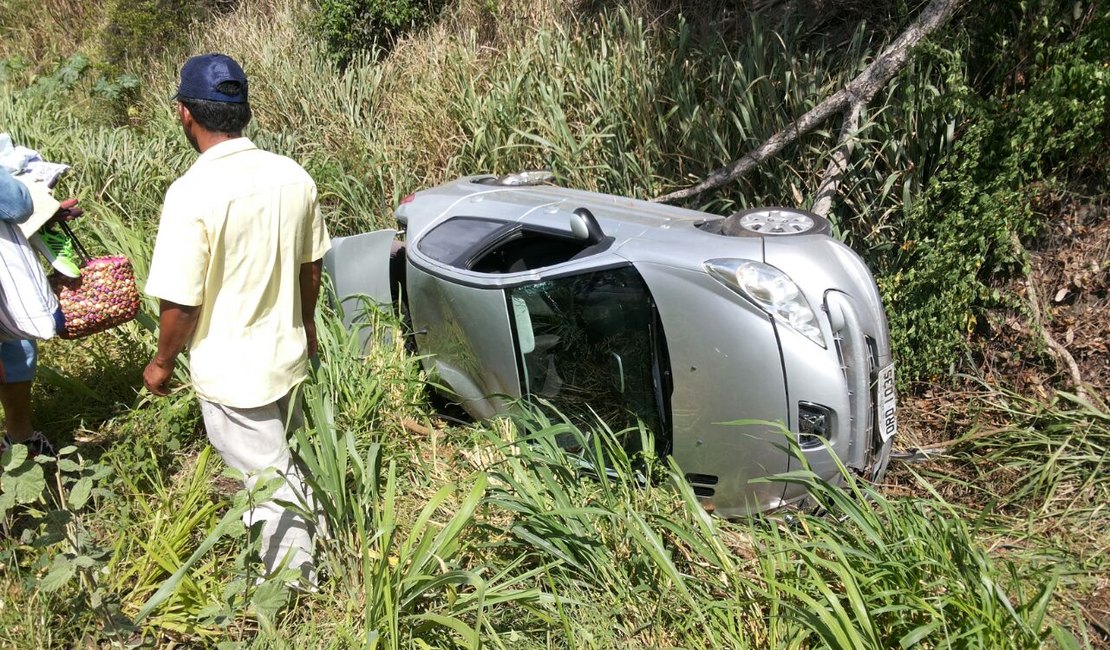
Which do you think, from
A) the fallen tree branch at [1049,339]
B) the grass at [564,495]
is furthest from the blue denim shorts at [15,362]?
the fallen tree branch at [1049,339]

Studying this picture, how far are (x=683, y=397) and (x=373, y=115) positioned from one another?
5.05 meters

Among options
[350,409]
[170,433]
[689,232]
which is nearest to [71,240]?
[170,433]

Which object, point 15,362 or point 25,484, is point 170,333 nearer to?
point 25,484

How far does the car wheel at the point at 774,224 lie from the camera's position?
331 centimetres

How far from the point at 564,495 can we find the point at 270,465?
1068 mm

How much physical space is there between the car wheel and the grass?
3.20 ft

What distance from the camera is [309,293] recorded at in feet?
10.1

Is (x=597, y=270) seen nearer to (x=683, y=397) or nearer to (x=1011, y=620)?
(x=683, y=397)

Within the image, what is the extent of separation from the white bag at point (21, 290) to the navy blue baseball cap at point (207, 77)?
3.29 feet

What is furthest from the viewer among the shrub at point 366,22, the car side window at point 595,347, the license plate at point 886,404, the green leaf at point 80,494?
the shrub at point 366,22

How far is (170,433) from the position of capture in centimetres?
395

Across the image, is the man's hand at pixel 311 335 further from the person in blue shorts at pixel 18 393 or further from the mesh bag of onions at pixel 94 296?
the person in blue shorts at pixel 18 393

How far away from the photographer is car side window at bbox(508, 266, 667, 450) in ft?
10.4

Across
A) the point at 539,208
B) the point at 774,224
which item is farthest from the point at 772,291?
the point at 539,208
